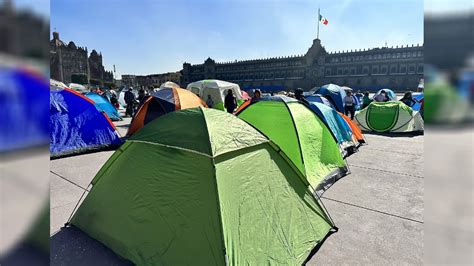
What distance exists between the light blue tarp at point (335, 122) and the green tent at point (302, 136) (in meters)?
1.01

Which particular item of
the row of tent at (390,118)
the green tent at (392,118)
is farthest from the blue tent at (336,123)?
the green tent at (392,118)

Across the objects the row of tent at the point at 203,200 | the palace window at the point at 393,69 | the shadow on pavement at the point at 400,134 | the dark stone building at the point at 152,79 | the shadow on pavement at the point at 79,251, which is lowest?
the shadow on pavement at the point at 79,251

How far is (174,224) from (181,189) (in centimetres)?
35

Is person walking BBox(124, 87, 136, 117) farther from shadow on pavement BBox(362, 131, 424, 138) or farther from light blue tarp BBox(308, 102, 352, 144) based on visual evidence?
shadow on pavement BBox(362, 131, 424, 138)

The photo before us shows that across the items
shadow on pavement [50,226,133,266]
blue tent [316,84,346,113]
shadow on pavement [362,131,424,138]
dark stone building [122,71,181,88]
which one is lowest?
shadow on pavement [50,226,133,266]

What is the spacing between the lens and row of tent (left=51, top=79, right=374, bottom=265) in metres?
2.69

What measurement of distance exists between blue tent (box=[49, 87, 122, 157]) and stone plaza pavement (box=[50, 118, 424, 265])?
35cm

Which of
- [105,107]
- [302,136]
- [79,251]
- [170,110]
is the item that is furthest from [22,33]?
[105,107]

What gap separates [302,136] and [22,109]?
474 cm

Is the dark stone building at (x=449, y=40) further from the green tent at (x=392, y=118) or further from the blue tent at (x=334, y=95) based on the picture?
the blue tent at (x=334, y=95)

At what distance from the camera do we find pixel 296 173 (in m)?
3.54

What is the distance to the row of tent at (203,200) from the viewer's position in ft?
8.83

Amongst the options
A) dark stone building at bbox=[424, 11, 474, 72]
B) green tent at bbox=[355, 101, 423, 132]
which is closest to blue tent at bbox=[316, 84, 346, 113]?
green tent at bbox=[355, 101, 423, 132]

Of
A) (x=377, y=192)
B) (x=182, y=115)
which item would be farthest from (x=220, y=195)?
(x=377, y=192)
